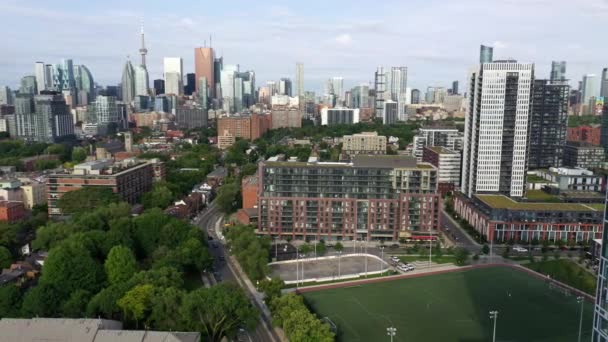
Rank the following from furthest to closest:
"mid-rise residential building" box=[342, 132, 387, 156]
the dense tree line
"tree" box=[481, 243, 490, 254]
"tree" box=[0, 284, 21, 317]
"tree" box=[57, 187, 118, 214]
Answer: "mid-rise residential building" box=[342, 132, 387, 156] → "tree" box=[57, 187, 118, 214] → "tree" box=[481, 243, 490, 254] → "tree" box=[0, 284, 21, 317] → the dense tree line

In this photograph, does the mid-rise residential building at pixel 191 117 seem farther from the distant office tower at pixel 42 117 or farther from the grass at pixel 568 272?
the grass at pixel 568 272

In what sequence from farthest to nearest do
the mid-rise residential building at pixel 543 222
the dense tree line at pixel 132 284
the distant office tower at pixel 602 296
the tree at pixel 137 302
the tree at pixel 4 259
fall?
the mid-rise residential building at pixel 543 222, the tree at pixel 4 259, the tree at pixel 137 302, the dense tree line at pixel 132 284, the distant office tower at pixel 602 296

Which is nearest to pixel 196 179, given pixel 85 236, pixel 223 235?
pixel 223 235

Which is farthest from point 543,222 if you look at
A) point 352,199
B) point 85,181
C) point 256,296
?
point 85,181

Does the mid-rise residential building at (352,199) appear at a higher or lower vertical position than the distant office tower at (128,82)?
lower

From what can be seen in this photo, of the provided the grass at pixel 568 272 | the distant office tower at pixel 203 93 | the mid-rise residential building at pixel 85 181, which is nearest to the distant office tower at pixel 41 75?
the distant office tower at pixel 203 93

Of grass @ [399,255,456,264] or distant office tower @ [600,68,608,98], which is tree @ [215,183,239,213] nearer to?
grass @ [399,255,456,264]

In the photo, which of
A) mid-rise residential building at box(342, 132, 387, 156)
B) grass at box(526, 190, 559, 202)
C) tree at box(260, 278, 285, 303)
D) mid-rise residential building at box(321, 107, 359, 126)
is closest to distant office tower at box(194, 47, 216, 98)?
mid-rise residential building at box(321, 107, 359, 126)
